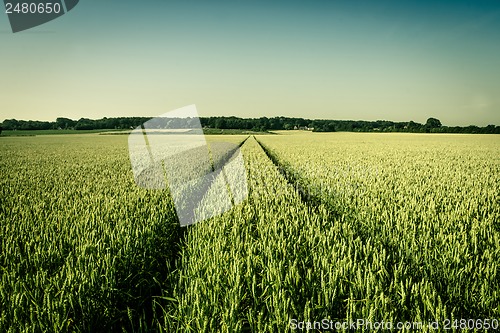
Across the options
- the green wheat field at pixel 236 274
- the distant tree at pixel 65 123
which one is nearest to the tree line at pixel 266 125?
the distant tree at pixel 65 123

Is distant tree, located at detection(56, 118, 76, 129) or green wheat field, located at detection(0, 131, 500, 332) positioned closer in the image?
green wheat field, located at detection(0, 131, 500, 332)

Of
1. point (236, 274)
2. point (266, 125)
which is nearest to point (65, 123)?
point (266, 125)

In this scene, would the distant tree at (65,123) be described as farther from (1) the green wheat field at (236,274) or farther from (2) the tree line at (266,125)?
(1) the green wheat field at (236,274)

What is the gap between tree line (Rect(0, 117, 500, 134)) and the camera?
8338 cm

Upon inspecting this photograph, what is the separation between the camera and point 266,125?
335 feet

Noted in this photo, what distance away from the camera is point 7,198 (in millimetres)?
6832

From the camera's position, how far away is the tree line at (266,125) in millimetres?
83375

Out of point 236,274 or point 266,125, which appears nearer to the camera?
point 236,274

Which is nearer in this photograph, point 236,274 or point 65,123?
point 236,274

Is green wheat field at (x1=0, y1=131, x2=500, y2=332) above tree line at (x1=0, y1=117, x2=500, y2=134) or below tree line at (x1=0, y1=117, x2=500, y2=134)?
below

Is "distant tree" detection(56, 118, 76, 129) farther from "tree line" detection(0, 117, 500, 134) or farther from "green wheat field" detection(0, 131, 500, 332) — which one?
"green wheat field" detection(0, 131, 500, 332)

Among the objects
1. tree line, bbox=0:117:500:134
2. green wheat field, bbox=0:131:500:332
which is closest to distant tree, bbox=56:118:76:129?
tree line, bbox=0:117:500:134

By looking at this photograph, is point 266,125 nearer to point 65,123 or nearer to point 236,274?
point 65,123

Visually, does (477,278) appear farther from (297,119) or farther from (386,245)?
(297,119)
